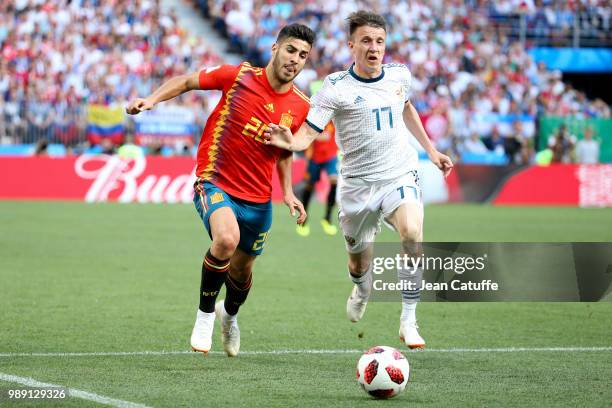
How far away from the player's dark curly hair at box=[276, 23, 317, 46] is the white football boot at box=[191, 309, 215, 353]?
2.01 metres

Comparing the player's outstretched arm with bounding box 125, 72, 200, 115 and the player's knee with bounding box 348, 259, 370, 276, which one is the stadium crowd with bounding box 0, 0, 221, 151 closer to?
the player's knee with bounding box 348, 259, 370, 276

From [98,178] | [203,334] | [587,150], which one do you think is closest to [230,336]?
[203,334]

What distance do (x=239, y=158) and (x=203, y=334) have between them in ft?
4.14

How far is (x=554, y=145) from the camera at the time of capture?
29891 mm

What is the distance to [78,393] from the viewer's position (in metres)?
6.45

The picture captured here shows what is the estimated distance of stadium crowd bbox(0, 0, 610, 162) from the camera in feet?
92.2

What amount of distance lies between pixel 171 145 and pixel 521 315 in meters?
17.7

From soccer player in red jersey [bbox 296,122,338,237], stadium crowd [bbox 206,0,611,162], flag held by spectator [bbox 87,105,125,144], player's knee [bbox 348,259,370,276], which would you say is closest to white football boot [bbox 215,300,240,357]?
player's knee [bbox 348,259,370,276]

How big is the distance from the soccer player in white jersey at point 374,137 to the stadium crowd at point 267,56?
749 inches

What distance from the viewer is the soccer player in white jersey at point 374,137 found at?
28.1ft

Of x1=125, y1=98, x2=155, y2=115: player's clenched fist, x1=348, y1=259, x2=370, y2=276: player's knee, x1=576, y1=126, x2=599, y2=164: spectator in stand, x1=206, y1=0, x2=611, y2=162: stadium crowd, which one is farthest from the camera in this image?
x1=206, y1=0, x2=611, y2=162: stadium crowd

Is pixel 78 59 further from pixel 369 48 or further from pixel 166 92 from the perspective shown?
pixel 166 92

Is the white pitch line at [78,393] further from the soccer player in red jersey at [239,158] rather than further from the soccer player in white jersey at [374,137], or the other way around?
the soccer player in white jersey at [374,137]

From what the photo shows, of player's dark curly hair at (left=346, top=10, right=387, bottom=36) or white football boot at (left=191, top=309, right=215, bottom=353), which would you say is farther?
player's dark curly hair at (left=346, top=10, right=387, bottom=36)
